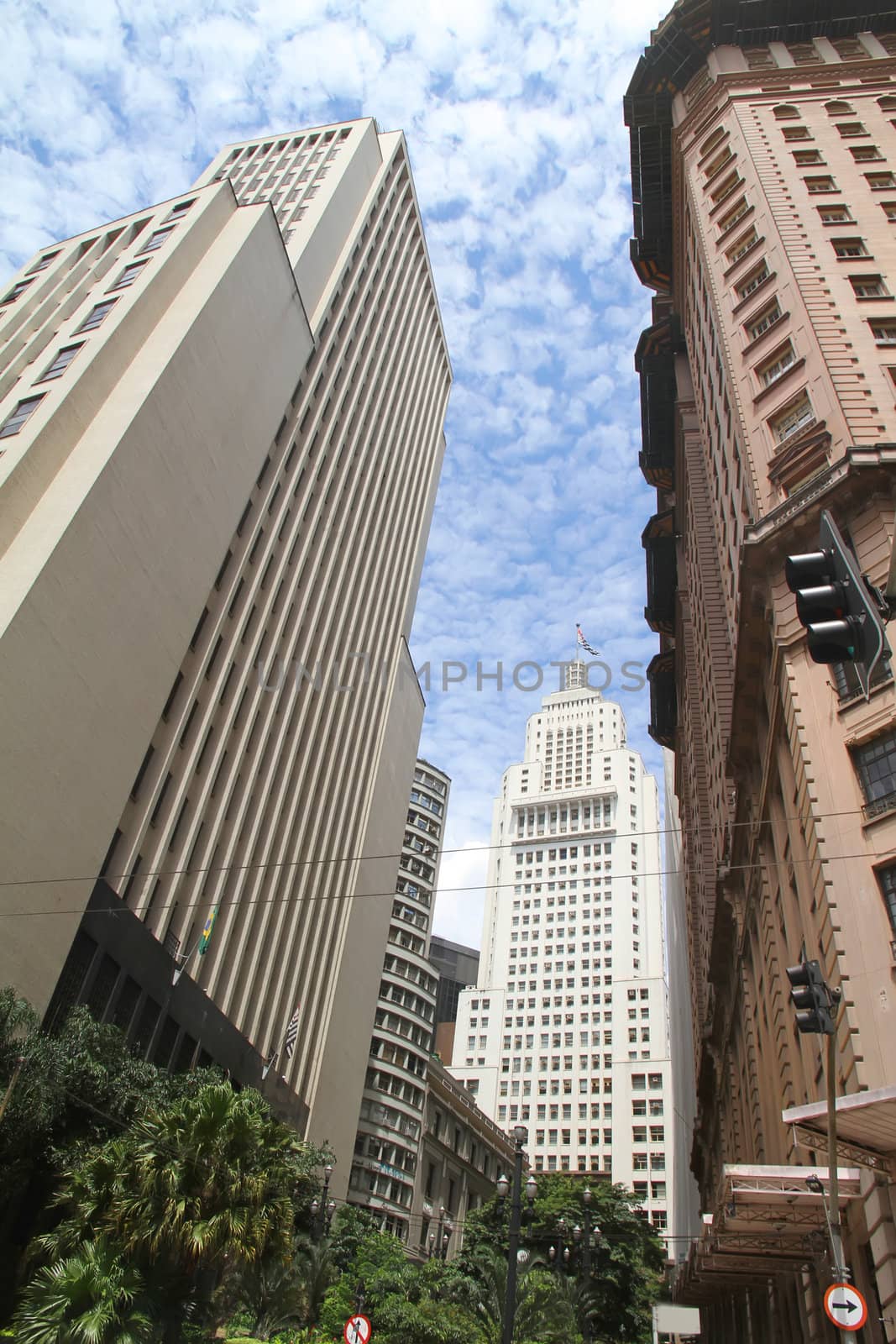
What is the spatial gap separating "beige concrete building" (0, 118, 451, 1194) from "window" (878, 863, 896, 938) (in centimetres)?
2165

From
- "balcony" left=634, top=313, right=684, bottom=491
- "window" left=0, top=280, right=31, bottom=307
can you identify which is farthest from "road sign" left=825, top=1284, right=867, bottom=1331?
"balcony" left=634, top=313, right=684, bottom=491

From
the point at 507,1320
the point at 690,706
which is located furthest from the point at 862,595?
the point at 690,706

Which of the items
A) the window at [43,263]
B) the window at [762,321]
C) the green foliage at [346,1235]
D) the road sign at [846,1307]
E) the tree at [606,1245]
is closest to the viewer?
the road sign at [846,1307]

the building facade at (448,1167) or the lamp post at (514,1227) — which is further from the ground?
the building facade at (448,1167)

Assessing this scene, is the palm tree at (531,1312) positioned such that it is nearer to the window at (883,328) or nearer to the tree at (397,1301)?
the tree at (397,1301)

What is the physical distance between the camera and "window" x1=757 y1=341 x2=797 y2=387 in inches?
1233

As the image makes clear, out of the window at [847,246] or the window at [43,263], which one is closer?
the window at [847,246]

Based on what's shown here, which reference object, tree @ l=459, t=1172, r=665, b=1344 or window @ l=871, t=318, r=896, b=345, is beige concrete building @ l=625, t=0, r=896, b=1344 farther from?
tree @ l=459, t=1172, r=665, b=1344

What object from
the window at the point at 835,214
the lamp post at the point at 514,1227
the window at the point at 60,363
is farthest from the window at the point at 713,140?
the lamp post at the point at 514,1227

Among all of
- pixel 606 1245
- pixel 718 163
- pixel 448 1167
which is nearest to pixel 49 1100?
pixel 606 1245

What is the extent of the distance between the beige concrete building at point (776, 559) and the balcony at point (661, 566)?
3698mm

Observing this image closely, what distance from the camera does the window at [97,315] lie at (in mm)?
40938

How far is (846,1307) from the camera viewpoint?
12.3 meters

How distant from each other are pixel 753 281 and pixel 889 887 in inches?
1024
